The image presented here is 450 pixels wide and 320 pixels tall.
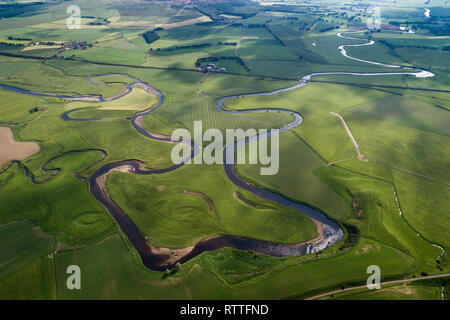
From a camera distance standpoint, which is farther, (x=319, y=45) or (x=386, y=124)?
(x=319, y=45)

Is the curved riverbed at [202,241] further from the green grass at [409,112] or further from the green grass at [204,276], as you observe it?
the green grass at [409,112]

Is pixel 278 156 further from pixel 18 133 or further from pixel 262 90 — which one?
pixel 18 133

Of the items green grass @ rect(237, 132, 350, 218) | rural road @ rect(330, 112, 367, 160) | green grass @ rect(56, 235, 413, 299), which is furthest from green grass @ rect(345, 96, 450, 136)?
green grass @ rect(56, 235, 413, 299)

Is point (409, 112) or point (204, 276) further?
point (409, 112)

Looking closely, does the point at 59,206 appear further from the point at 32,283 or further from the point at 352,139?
the point at 352,139

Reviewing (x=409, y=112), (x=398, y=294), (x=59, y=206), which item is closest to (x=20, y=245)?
(x=59, y=206)

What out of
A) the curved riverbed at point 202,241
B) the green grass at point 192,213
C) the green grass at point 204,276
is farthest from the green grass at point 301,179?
the green grass at point 204,276

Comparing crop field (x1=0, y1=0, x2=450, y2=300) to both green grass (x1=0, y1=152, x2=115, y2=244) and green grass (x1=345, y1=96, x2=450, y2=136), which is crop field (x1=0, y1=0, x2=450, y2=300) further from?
green grass (x1=345, y1=96, x2=450, y2=136)
